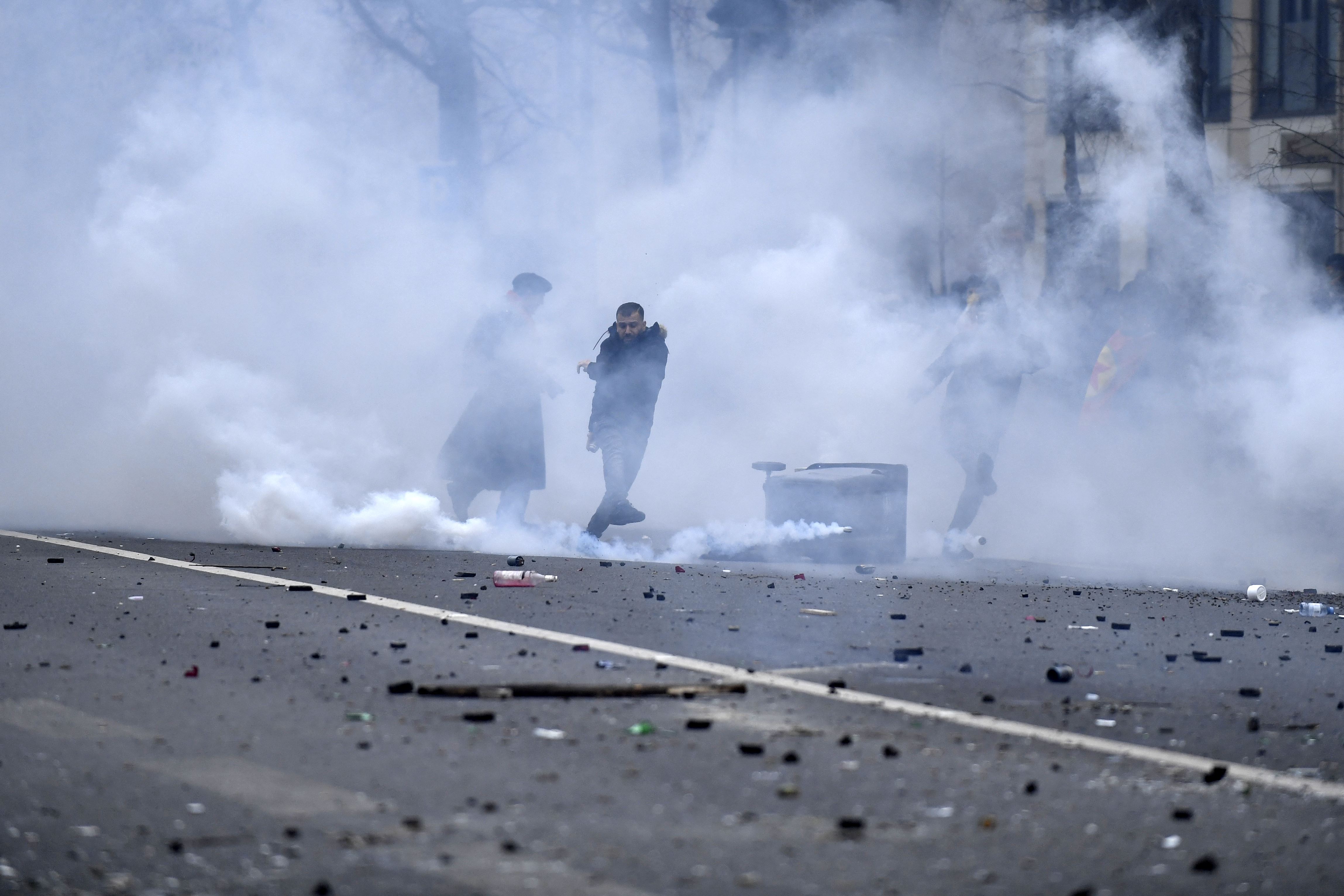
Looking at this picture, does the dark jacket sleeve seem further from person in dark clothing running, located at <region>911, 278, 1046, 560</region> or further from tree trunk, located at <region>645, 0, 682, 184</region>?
tree trunk, located at <region>645, 0, 682, 184</region>

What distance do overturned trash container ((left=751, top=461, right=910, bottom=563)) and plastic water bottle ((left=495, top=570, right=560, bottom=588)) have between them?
2.41m

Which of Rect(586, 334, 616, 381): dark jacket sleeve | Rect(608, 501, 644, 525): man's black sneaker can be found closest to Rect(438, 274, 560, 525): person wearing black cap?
Rect(586, 334, 616, 381): dark jacket sleeve

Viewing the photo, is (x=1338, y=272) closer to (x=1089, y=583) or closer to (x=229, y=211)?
(x=1089, y=583)

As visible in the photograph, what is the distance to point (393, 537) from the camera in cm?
1036

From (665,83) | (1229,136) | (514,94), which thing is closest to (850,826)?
(665,83)

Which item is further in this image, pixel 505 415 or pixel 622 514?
pixel 505 415

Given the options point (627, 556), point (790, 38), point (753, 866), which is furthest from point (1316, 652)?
point (790, 38)

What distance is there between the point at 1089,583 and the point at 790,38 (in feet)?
24.0

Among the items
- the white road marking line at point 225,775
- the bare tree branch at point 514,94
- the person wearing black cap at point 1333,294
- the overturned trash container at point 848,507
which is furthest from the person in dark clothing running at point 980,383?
the bare tree branch at point 514,94

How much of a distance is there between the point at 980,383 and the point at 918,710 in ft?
22.1

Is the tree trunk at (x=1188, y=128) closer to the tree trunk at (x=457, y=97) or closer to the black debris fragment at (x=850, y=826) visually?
the tree trunk at (x=457, y=97)

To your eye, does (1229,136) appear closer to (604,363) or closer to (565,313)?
(565,313)

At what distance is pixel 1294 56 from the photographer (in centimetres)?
2055

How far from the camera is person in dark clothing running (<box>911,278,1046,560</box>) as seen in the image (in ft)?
36.8
